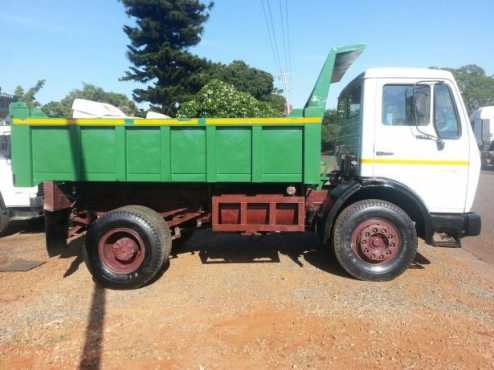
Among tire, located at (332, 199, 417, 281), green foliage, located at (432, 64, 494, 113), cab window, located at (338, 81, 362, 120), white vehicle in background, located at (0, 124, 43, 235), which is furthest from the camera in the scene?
green foliage, located at (432, 64, 494, 113)

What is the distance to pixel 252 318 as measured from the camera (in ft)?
12.8

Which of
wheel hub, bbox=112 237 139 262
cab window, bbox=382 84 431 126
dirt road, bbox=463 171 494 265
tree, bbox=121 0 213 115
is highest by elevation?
tree, bbox=121 0 213 115

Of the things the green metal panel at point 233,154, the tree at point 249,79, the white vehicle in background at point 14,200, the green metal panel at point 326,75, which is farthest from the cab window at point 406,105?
the tree at point 249,79

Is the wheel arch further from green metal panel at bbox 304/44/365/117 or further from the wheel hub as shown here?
the wheel hub

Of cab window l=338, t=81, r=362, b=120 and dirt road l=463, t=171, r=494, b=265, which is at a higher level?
cab window l=338, t=81, r=362, b=120

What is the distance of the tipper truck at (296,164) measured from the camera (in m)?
4.80

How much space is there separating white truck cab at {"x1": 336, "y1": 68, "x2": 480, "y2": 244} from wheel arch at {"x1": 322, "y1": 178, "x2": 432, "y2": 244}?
0.02 m

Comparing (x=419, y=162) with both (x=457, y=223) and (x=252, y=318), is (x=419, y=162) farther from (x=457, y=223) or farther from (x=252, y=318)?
(x=252, y=318)

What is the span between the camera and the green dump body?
4.81 meters

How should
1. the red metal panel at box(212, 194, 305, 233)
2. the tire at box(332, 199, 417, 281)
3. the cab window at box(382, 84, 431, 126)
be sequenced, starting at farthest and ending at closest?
1. the red metal panel at box(212, 194, 305, 233)
2. the tire at box(332, 199, 417, 281)
3. the cab window at box(382, 84, 431, 126)

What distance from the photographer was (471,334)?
3.56 m

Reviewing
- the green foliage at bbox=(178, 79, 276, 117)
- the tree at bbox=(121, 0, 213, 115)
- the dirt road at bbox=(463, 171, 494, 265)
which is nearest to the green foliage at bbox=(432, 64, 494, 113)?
the tree at bbox=(121, 0, 213, 115)

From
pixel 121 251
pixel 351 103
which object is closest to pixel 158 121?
pixel 121 251

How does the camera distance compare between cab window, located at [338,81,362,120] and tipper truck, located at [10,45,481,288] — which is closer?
tipper truck, located at [10,45,481,288]
